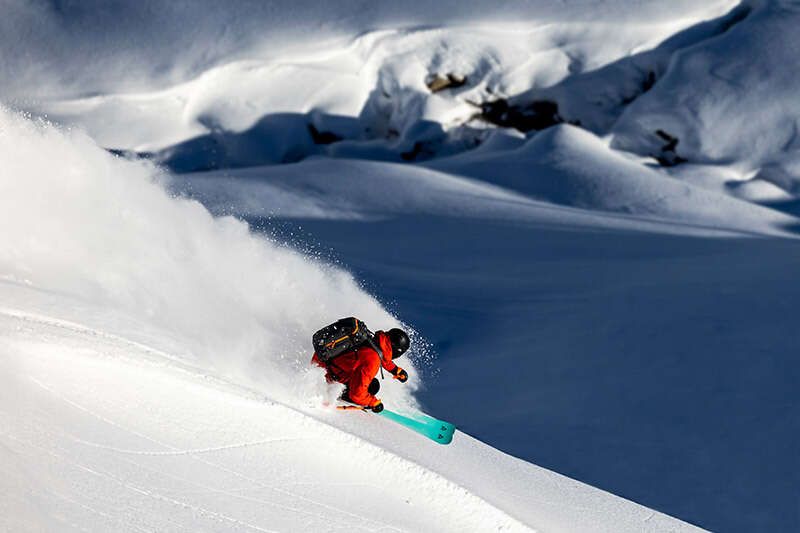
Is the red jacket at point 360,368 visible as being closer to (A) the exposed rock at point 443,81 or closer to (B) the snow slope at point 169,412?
(B) the snow slope at point 169,412

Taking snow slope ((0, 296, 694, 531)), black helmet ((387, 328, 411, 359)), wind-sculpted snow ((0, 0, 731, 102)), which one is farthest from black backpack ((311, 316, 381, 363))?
wind-sculpted snow ((0, 0, 731, 102))

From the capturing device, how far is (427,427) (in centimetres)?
620

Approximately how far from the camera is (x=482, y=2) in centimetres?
1644

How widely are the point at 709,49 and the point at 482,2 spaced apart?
4151mm

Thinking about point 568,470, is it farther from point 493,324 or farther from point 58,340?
point 58,340

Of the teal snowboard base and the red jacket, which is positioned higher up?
the red jacket

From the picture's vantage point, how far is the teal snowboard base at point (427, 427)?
6.18 m

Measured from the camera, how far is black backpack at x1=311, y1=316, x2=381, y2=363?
5996 millimetres

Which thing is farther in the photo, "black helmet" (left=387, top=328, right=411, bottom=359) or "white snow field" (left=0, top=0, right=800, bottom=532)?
"black helmet" (left=387, top=328, right=411, bottom=359)

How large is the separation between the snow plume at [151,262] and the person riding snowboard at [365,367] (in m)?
0.23

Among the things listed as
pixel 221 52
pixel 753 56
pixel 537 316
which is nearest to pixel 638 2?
pixel 753 56

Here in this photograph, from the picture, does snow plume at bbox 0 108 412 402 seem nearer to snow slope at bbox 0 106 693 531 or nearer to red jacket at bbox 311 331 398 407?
snow slope at bbox 0 106 693 531

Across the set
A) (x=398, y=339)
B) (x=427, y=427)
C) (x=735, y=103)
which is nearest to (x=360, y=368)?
(x=398, y=339)

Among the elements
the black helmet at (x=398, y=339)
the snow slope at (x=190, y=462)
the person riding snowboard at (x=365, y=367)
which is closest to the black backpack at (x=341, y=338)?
the person riding snowboard at (x=365, y=367)
